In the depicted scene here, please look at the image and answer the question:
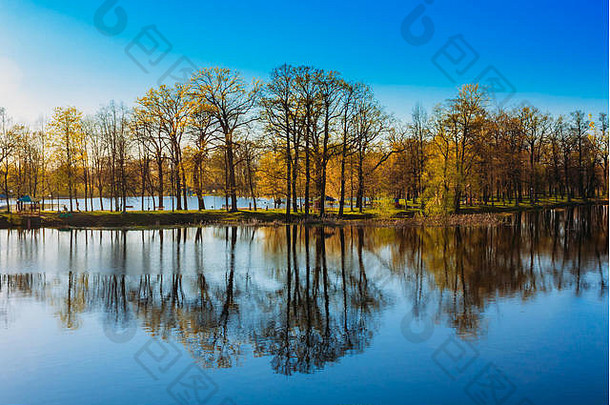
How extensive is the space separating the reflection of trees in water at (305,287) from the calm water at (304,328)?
0.08 metres

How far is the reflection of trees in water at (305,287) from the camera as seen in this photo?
39.7 feet

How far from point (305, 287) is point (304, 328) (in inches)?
193

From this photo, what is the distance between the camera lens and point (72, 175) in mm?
49812

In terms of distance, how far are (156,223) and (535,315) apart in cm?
3620

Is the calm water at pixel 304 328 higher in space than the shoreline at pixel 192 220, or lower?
lower

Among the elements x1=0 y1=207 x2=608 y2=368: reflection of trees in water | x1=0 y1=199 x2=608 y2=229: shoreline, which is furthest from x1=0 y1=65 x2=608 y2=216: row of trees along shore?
x1=0 y1=207 x2=608 y2=368: reflection of trees in water

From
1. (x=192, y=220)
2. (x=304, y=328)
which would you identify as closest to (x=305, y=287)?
(x=304, y=328)

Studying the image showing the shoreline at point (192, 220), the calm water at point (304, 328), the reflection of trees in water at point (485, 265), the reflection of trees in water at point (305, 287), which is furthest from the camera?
the shoreline at point (192, 220)

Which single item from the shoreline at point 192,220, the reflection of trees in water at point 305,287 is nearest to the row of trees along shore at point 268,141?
the shoreline at point 192,220

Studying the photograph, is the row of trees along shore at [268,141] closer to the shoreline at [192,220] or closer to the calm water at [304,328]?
the shoreline at [192,220]

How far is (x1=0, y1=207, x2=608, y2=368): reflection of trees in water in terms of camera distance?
Result: 12.1 meters

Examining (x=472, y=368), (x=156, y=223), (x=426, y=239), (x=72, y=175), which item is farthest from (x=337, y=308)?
(x=72, y=175)

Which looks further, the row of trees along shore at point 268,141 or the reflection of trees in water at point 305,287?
the row of trees along shore at point 268,141

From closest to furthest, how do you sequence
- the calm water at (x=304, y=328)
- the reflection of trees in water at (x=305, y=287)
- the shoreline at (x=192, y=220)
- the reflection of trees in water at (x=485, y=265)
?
the calm water at (x=304, y=328), the reflection of trees in water at (x=305, y=287), the reflection of trees in water at (x=485, y=265), the shoreline at (x=192, y=220)
